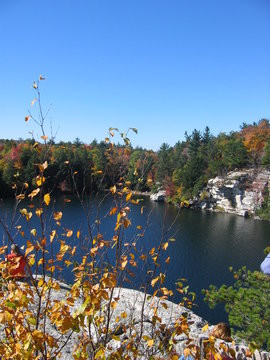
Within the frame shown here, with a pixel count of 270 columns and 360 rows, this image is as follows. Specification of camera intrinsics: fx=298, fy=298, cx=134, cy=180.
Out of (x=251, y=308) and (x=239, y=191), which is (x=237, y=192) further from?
(x=251, y=308)

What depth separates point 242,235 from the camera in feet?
70.3

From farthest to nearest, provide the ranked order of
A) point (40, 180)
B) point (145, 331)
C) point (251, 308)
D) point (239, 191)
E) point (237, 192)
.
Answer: point (237, 192), point (239, 191), point (251, 308), point (145, 331), point (40, 180)

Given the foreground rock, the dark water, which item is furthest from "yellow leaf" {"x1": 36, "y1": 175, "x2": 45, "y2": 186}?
the dark water

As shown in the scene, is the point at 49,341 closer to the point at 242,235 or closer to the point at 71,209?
the point at 242,235

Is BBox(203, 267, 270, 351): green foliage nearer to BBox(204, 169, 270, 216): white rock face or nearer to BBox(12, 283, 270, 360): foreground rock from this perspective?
BBox(12, 283, 270, 360): foreground rock

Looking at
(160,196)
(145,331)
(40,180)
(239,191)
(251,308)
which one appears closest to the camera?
(40,180)

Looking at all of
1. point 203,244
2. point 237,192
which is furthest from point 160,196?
point 203,244

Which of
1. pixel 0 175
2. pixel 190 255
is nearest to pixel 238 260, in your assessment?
pixel 190 255

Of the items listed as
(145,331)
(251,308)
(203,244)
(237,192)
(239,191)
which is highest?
(239,191)

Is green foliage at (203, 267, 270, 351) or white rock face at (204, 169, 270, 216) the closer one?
green foliage at (203, 267, 270, 351)

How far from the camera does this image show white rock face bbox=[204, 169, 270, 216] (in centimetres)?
2961

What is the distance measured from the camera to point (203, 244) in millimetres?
18734

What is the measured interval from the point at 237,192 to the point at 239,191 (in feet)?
0.85

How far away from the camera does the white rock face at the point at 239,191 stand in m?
29.6
